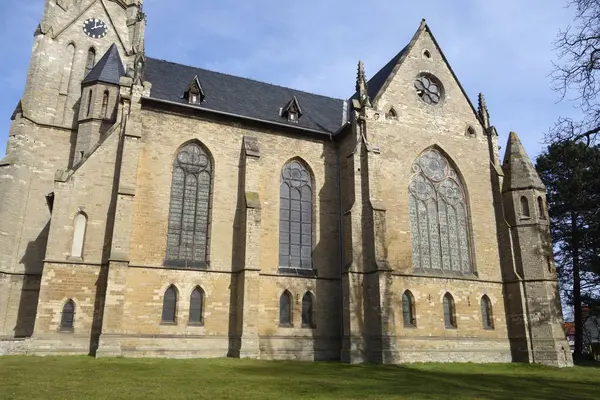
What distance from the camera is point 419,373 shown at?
16.5 meters

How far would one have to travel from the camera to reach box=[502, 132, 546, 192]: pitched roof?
79.6ft

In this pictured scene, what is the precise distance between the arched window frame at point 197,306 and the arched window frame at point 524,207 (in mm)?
16382

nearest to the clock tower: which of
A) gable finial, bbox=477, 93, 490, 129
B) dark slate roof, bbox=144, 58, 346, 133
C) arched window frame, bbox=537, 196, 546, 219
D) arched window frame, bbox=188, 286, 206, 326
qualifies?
dark slate roof, bbox=144, 58, 346, 133

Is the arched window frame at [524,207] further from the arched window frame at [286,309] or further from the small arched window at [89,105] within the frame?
the small arched window at [89,105]

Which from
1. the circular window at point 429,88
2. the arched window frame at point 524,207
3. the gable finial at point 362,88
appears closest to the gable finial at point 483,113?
the circular window at point 429,88

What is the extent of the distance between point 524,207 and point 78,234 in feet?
69.2

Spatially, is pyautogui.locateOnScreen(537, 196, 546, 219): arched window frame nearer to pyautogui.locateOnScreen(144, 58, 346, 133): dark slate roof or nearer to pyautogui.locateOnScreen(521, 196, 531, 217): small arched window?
pyautogui.locateOnScreen(521, 196, 531, 217): small arched window

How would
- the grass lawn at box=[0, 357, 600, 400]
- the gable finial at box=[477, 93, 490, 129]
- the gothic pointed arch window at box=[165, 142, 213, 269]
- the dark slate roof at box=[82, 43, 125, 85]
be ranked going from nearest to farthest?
1. the grass lawn at box=[0, 357, 600, 400]
2. the gothic pointed arch window at box=[165, 142, 213, 269]
3. the dark slate roof at box=[82, 43, 125, 85]
4. the gable finial at box=[477, 93, 490, 129]

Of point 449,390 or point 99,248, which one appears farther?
point 99,248

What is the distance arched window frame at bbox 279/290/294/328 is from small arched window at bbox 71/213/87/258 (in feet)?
27.9

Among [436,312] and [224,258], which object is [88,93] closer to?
[224,258]

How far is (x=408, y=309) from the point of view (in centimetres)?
2127

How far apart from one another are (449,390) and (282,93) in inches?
786

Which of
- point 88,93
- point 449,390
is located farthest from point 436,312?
point 88,93
